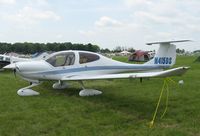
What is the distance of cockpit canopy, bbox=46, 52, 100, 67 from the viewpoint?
1053 cm

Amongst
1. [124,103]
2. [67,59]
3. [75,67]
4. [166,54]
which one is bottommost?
[124,103]

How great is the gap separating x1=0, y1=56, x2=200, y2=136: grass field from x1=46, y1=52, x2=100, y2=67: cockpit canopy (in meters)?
1.11

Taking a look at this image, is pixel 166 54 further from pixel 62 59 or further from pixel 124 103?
pixel 62 59

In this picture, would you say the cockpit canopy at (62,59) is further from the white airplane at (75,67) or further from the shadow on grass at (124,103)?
the shadow on grass at (124,103)

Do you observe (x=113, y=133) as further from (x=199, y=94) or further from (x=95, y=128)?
(x=199, y=94)

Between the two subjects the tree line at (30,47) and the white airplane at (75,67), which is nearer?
the white airplane at (75,67)

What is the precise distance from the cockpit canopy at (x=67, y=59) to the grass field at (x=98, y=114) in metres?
1.11

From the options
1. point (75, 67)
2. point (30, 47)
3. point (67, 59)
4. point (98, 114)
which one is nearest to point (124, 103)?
point (98, 114)

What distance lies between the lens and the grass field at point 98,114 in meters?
5.79

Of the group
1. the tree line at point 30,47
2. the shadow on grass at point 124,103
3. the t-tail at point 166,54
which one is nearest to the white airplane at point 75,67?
the t-tail at point 166,54

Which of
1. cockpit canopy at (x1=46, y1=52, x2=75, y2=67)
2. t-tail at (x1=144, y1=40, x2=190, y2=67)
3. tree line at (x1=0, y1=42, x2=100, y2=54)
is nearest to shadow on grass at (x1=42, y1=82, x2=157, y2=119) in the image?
cockpit canopy at (x1=46, y1=52, x2=75, y2=67)

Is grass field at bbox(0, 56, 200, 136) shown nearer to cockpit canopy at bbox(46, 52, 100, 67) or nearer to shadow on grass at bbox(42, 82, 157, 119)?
shadow on grass at bbox(42, 82, 157, 119)

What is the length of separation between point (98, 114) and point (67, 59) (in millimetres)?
3894

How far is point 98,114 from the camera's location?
7219mm
